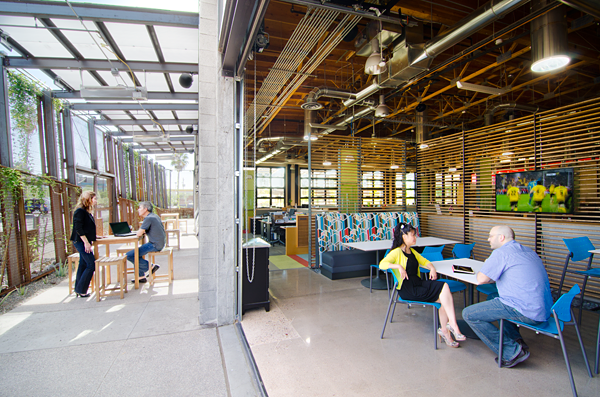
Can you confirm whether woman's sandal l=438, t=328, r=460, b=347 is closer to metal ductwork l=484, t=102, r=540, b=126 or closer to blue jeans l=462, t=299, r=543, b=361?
blue jeans l=462, t=299, r=543, b=361

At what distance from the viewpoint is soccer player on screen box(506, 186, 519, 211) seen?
5205mm

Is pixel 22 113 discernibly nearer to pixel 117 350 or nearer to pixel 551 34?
pixel 117 350

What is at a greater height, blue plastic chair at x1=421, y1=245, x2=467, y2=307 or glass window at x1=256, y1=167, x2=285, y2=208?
glass window at x1=256, y1=167, x2=285, y2=208

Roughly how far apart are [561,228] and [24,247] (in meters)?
9.23

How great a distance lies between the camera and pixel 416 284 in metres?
3.15

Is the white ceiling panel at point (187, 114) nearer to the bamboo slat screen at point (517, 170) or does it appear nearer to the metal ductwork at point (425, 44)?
the metal ductwork at point (425, 44)

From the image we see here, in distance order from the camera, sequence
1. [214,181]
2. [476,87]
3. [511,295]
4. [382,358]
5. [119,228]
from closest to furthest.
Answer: [511,295], [382,358], [214,181], [119,228], [476,87]

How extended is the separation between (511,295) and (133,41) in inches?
258

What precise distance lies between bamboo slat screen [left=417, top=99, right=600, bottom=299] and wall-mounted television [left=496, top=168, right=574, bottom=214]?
13 centimetres

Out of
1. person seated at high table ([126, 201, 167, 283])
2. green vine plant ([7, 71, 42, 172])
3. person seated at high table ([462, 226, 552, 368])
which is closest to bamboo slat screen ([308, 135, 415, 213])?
person seated at high table ([126, 201, 167, 283])

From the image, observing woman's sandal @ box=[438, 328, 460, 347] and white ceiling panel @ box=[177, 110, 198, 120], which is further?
white ceiling panel @ box=[177, 110, 198, 120]

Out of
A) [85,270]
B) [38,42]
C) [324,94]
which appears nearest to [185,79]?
[38,42]

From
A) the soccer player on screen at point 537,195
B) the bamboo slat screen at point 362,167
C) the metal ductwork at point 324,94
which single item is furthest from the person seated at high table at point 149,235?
the soccer player on screen at point 537,195

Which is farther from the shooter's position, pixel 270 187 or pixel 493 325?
pixel 270 187
